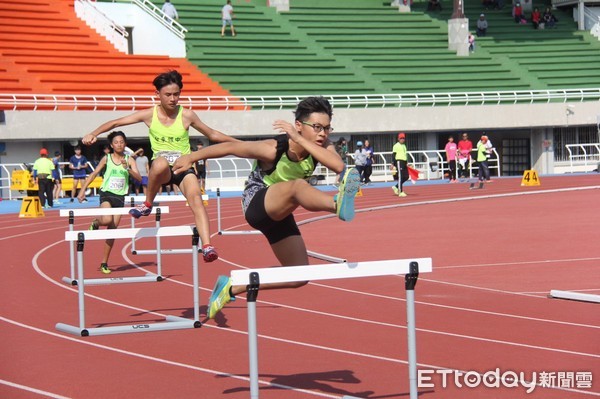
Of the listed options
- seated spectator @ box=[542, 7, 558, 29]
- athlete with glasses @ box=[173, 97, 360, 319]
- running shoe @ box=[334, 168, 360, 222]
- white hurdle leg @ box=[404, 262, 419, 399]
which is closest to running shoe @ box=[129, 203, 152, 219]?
athlete with glasses @ box=[173, 97, 360, 319]

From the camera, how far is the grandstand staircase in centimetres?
3666

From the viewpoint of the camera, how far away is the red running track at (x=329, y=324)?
7066 millimetres

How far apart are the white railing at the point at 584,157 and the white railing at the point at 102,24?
18215 millimetres

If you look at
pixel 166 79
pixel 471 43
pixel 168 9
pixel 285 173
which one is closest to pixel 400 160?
pixel 168 9

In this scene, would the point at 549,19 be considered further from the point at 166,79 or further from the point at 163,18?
the point at 166,79

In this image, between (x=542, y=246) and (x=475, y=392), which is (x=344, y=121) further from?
(x=475, y=392)

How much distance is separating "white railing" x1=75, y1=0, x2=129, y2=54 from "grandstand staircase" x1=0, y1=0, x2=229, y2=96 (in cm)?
26

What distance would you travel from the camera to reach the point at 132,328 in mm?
9141

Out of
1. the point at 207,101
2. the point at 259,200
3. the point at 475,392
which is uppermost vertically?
the point at 207,101

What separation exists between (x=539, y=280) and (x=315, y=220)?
1045 centimetres

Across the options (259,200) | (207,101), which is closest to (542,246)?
(259,200)

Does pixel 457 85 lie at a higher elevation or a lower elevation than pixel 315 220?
higher

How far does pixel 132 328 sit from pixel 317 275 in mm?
A: 3756

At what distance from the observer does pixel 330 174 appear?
129 feet
